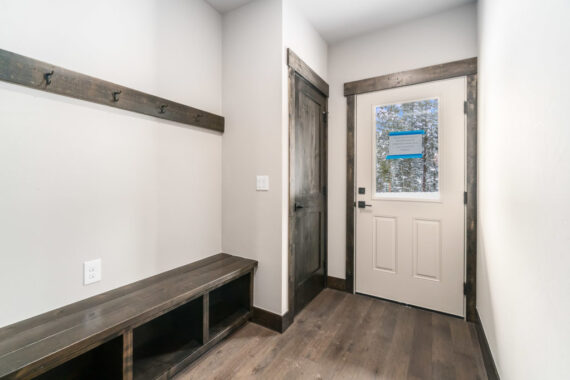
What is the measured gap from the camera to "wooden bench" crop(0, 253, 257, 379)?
3.47 ft

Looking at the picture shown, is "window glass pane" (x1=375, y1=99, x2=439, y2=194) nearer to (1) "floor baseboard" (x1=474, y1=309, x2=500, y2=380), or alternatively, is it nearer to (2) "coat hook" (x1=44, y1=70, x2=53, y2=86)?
(1) "floor baseboard" (x1=474, y1=309, x2=500, y2=380)

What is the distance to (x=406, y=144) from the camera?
2436mm

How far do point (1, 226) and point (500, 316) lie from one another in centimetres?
251

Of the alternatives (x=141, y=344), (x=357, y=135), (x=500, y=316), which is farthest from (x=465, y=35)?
(x=141, y=344)

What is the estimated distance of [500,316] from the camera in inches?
55.1

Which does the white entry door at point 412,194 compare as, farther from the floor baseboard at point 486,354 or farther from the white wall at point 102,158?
the white wall at point 102,158

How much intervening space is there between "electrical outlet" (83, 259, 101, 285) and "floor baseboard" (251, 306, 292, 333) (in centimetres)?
117

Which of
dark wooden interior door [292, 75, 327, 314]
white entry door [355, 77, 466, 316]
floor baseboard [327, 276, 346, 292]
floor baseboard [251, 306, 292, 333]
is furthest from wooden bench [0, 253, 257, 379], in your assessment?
white entry door [355, 77, 466, 316]

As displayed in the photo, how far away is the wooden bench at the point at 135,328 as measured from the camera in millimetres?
1059

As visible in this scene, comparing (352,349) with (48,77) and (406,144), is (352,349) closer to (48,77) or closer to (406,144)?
(406,144)

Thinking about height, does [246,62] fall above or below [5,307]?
above

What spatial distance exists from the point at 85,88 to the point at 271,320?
1986 mm

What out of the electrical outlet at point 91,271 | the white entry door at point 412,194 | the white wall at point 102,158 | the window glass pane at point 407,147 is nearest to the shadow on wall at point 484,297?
the white entry door at point 412,194

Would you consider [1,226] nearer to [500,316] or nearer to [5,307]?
[5,307]
